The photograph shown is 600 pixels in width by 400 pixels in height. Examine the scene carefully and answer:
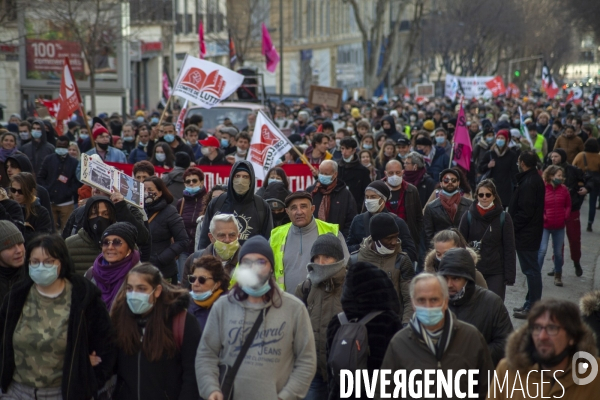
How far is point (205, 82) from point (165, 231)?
24.6ft

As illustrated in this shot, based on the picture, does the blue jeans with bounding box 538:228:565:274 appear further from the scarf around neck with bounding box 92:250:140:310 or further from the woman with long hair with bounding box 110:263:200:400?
the woman with long hair with bounding box 110:263:200:400

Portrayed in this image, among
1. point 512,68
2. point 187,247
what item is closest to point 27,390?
point 187,247

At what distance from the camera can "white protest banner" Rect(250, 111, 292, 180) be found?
12.0 m

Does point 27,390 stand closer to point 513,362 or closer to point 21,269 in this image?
point 21,269

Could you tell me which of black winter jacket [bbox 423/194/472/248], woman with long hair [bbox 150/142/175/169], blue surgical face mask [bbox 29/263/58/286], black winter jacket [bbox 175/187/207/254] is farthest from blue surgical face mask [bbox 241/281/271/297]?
woman with long hair [bbox 150/142/175/169]

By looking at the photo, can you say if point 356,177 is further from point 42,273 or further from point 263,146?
point 42,273

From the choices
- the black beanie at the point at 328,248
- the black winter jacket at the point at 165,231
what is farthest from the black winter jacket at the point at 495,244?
the black beanie at the point at 328,248

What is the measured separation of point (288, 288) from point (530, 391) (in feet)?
10.0

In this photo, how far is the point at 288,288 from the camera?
7.07 meters

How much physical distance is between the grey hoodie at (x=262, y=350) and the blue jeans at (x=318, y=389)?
0.80 metres

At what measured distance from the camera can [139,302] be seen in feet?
16.6

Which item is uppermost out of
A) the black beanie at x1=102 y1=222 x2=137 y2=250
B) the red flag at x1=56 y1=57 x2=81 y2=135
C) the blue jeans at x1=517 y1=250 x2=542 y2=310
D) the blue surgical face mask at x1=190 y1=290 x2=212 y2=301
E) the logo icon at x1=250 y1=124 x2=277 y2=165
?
the red flag at x1=56 y1=57 x2=81 y2=135

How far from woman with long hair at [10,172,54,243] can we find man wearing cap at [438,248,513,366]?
13.8ft

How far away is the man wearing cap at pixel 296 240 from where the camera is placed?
706cm
